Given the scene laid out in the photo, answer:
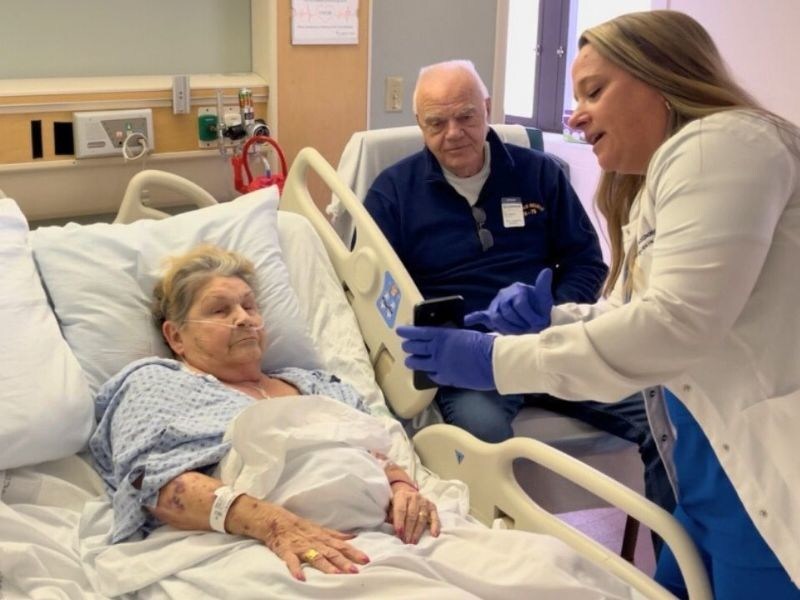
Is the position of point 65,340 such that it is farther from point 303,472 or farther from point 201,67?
point 201,67

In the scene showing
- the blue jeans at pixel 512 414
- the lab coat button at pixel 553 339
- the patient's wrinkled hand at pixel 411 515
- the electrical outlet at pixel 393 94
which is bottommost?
the blue jeans at pixel 512 414

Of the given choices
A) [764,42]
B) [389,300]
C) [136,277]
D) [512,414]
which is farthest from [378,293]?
[764,42]

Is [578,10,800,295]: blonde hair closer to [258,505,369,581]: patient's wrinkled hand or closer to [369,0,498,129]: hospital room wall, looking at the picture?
[258,505,369,581]: patient's wrinkled hand

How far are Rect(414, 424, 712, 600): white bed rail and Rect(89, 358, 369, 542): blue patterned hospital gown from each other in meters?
0.46

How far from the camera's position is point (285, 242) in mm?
2602

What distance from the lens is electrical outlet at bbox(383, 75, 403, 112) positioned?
3.57 m

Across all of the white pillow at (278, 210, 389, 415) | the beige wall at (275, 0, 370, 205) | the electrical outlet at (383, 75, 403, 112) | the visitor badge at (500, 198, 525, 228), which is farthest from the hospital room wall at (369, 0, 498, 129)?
Result: the white pillow at (278, 210, 389, 415)

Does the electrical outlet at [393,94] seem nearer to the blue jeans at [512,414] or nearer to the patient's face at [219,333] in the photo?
the blue jeans at [512,414]

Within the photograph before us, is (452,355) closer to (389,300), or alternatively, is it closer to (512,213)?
(389,300)

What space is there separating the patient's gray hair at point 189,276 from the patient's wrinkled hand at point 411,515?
2.03 feet

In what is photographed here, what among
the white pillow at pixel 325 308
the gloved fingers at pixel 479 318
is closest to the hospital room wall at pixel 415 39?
the white pillow at pixel 325 308

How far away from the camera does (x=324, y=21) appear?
3.29 m

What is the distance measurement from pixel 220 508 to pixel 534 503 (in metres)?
0.64

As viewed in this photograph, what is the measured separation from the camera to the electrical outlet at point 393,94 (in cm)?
357
